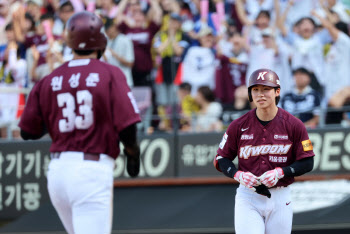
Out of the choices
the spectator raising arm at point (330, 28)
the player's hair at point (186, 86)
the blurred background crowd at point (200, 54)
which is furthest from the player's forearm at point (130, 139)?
the player's hair at point (186, 86)

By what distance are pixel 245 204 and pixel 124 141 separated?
121 cm

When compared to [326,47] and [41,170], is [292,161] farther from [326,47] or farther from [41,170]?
[41,170]

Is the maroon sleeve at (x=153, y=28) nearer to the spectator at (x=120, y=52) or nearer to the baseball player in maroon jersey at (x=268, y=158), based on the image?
the spectator at (x=120, y=52)

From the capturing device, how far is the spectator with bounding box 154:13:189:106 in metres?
11.5

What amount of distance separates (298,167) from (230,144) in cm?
60

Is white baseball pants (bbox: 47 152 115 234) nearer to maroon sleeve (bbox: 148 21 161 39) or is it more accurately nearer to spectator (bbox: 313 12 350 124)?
spectator (bbox: 313 12 350 124)

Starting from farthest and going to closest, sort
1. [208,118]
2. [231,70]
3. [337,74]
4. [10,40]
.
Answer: [10,40]
[231,70]
[208,118]
[337,74]

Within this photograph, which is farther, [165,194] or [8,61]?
[8,61]

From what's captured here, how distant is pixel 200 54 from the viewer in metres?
11.3

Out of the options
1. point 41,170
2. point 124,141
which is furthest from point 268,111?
point 41,170

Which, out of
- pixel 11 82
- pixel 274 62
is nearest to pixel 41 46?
pixel 11 82

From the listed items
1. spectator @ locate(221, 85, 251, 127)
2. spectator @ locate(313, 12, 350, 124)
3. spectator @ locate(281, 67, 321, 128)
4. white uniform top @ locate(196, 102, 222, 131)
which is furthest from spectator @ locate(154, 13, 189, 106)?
spectator @ locate(313, 12, 350, 124)

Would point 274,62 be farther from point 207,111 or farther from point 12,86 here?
point 12,86

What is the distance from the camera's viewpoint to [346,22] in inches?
403
